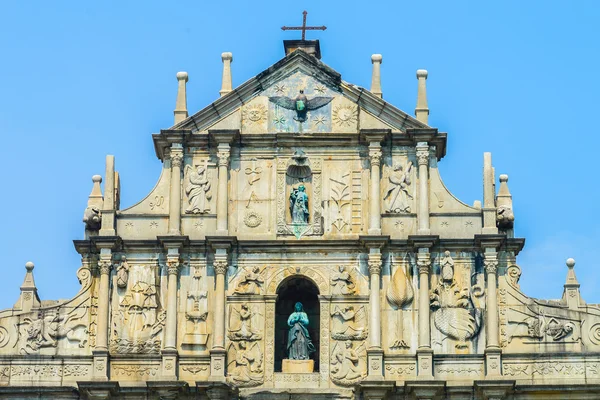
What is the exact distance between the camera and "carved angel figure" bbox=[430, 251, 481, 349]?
1340 inches

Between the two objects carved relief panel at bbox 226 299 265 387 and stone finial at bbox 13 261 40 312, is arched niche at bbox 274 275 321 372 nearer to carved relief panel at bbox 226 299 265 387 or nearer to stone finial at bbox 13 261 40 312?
carved relief panel at bbox 226 299 265 387

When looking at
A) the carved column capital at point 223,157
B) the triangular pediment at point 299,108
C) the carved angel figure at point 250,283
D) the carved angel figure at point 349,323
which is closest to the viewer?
the carved angel figure at point 349,323

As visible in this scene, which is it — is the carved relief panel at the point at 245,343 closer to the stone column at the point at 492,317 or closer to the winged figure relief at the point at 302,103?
the winged figure relief at the point at 302,103

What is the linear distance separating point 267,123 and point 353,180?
1.85 m

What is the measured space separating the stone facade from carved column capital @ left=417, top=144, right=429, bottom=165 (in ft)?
0.11

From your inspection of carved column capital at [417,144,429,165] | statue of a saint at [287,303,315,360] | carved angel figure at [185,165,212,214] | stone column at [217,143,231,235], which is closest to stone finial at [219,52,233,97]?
stone column at [217,143,231,235]

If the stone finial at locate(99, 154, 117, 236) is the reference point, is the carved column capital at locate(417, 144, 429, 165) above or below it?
above

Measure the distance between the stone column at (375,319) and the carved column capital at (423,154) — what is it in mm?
1846

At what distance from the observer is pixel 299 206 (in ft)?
115

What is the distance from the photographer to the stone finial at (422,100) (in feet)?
117

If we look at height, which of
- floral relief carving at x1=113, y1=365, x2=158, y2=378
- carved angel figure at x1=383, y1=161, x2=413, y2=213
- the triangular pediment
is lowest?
floral relief carving at x1=113, y1=365, x2=158, y2=378

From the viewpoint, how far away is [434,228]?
114 ft

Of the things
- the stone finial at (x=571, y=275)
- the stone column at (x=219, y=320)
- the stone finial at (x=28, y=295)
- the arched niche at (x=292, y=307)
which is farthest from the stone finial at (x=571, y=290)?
the stone finial at (x=28, y=295)

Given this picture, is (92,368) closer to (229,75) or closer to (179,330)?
(179,330)
